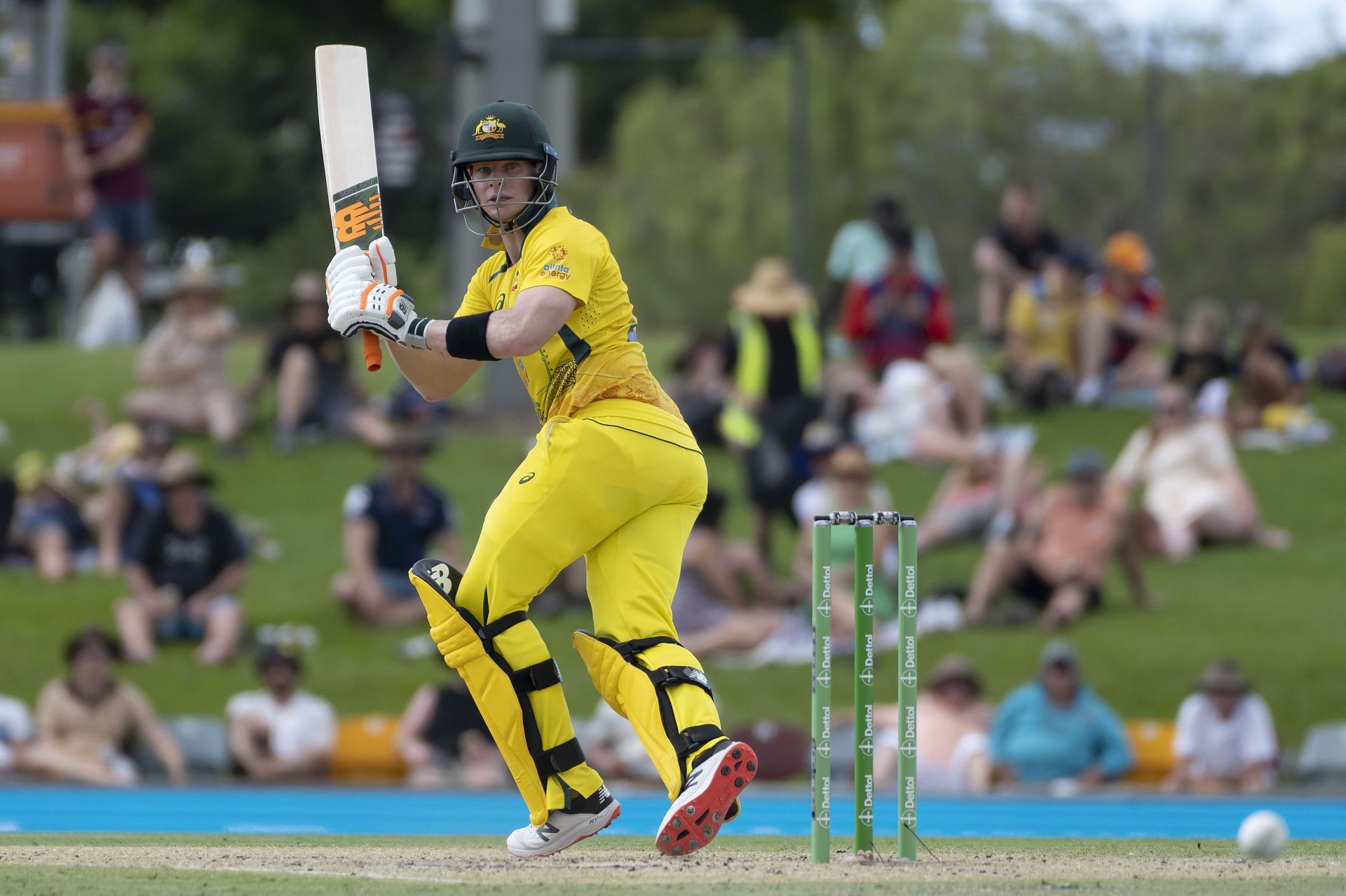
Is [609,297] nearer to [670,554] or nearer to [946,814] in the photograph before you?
[670,554]

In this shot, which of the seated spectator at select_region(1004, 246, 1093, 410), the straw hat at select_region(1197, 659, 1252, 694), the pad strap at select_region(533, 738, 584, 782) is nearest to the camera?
the pad strap at select_region(533, 738, 584, 782)

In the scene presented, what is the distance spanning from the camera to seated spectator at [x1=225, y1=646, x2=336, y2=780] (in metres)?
12.0

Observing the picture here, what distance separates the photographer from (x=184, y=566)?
13609mm

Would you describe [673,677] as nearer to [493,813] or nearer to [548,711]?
[548,711]

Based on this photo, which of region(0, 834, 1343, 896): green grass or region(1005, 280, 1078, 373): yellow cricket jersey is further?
region(1005, 280, 1078, 373): yellow cricket jersey

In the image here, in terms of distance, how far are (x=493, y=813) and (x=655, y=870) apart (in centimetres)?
466

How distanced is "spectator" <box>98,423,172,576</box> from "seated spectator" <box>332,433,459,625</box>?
69.0 inches

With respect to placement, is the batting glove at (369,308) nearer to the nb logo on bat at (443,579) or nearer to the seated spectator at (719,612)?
the nb logo on bat at (443,579)

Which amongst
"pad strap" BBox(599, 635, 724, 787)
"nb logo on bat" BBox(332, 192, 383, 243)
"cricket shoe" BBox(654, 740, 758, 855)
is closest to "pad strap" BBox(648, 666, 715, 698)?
"pad strap" BBox(599, 635, 724, 787)

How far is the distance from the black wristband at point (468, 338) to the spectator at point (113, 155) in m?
13.5

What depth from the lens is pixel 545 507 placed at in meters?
6.02

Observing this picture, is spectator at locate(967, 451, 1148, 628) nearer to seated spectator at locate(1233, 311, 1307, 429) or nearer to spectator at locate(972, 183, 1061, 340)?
seated spectator at locate(1233, 311, 1307, 429)

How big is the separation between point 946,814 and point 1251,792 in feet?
7.21

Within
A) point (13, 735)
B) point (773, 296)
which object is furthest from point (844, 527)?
point (13, 735)
